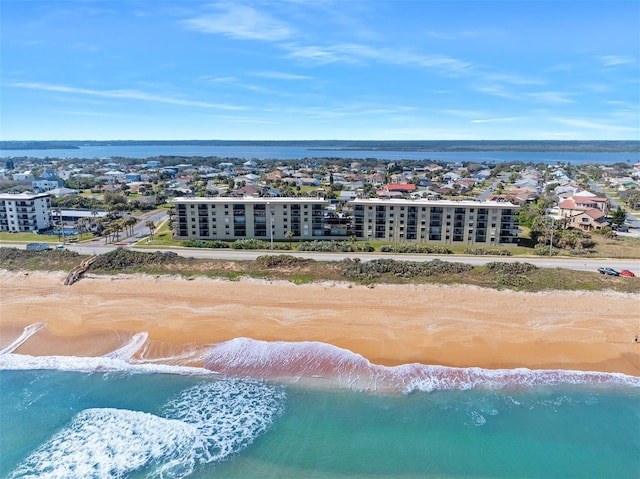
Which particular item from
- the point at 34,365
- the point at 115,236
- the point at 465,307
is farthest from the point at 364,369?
the point at 115,236

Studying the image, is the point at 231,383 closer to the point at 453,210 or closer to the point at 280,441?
the point at 280,441

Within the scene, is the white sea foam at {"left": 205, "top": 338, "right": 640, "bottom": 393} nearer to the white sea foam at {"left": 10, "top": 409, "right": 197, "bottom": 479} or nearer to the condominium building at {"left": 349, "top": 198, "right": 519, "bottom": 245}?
the white sea foam at {"left": 10, "top": 409, "right": 197, "bottom": 479}

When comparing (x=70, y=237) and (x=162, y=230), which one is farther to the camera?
(x=162, y=230)

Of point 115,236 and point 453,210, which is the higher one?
point 453,210

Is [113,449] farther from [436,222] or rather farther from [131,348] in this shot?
[436,222]

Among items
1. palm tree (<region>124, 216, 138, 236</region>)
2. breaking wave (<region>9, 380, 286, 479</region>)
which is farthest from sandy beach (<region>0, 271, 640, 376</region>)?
palm tree (<region>124, 216, 138, 236</region>)
